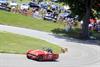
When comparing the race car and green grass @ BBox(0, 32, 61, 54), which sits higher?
the race car

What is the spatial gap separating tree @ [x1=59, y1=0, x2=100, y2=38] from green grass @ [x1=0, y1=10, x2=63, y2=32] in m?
3.87

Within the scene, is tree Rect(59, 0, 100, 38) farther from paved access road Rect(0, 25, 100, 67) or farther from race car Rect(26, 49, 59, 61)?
A: race car Rect(26, 49, 59, 61)

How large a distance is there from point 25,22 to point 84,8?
8.67 m

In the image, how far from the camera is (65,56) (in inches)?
1281

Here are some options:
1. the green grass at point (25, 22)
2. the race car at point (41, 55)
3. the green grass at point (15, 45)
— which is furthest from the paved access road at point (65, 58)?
the green grass at point (25, 22)

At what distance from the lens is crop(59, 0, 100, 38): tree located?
2039 inches

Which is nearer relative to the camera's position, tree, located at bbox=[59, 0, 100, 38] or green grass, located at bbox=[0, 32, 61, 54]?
green grass, located at bbox=[0, 32, 61, 54]

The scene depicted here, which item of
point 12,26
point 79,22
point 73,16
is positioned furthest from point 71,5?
point 12,26

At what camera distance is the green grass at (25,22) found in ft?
167

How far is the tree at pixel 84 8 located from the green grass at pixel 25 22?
12.7 ft

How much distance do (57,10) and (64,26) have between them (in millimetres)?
7251

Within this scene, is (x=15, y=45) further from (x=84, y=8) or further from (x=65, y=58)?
(x=84, y=8)

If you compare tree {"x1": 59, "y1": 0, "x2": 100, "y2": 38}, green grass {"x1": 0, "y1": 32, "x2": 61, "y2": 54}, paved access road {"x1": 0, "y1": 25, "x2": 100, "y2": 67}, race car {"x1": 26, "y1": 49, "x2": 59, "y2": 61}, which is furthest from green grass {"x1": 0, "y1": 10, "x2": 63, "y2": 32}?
race car {"x1": 26, "y1": 49, "x2": 59, "y2": 61}

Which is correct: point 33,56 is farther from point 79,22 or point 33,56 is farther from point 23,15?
point 79,22
